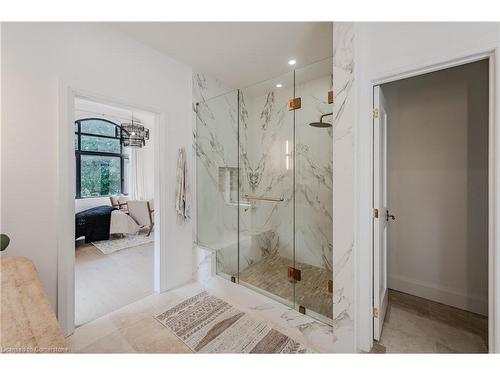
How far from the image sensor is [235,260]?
2.93 m

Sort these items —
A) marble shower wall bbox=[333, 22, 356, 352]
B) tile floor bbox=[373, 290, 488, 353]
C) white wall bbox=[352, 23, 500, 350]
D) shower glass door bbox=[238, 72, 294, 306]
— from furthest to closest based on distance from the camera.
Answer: shower glass door bbox=[238, 72, 294, 306] → tile floor bbox=[373, 290, 488, 353] → marble shower wall bbox=[333, 22, 356, 352] → white wall bbox=[352, 23, 500, 350]

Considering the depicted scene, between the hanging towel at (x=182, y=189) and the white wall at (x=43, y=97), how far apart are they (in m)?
0.72

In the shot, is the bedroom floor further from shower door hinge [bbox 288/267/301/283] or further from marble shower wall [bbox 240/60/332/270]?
Answer: shower door hinge [bbox 288/267/301/283]

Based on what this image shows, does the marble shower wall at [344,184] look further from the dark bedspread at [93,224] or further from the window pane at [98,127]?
the window pane at [98,127]

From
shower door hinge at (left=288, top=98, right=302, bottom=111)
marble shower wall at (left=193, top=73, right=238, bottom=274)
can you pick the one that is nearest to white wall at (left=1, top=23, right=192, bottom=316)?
marble shower wall at (left=193, top=73, right=238, bottom=274)

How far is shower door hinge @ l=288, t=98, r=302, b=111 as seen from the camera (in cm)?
253

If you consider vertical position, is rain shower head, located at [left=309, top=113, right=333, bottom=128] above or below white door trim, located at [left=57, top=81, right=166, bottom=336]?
above

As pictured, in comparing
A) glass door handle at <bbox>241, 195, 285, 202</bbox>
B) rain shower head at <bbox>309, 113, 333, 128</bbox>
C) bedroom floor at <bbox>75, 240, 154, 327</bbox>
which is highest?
rain shower head at <bbox>309, 113, 333, 128</bbox>

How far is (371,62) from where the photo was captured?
5.26ft

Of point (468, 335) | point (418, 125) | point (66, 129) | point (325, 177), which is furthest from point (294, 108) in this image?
point (468, 335)

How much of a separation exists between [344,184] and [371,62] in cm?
89

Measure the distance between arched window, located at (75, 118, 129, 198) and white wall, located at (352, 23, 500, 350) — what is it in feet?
20.9

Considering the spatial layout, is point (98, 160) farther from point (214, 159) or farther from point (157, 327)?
point (157, 327)

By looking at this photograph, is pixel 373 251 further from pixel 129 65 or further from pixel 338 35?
pixel 129 65
